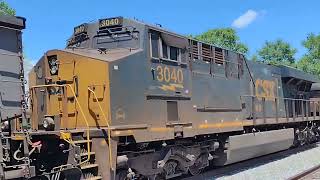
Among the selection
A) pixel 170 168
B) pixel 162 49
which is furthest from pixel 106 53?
pixel 170 168

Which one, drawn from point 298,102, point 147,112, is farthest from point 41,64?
point 298,102

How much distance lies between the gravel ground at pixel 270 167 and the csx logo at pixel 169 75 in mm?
2658

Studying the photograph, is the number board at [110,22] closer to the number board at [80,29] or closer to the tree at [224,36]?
the number board at [80,29]

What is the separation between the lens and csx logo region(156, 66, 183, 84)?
9461mm

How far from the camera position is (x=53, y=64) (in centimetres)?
891

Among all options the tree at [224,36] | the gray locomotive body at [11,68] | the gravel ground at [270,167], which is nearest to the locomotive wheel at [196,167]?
the gravel ground at [270,167]

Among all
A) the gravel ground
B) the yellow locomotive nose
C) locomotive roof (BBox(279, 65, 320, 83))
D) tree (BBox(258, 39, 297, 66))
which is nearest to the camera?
the yellow locomotive nose

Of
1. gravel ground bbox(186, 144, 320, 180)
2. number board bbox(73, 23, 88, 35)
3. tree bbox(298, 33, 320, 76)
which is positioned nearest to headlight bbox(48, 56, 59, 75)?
number board bbox(73, 23, 88, 35)

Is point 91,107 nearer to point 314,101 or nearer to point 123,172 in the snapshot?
point 123,172

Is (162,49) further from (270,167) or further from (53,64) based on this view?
(270,167)

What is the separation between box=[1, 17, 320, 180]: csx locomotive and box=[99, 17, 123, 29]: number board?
0.07 ft

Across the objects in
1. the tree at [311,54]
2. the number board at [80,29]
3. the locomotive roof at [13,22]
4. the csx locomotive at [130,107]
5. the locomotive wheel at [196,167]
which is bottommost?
the locomotive wheel at [196,167]

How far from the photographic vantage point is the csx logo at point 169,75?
9.46 m

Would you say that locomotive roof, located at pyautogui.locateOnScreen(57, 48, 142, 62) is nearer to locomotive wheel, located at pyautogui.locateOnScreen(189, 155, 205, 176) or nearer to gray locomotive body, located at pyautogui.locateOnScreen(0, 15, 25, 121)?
gray locomotive body, located at pyautogui.locateOnScreen(0, 15, 25, 121)
